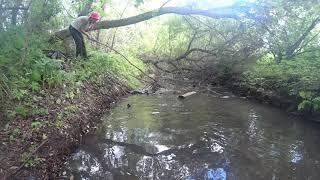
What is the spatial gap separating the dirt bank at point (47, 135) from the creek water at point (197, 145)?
0.31m

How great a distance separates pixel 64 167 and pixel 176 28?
37.8 ft

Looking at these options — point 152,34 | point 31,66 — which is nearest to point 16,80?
point 31,66

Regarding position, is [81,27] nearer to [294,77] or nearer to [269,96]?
[269,96]

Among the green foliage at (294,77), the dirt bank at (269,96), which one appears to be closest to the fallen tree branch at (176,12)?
the green foliage at (294,77)

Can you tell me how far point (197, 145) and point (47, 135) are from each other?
319 cm

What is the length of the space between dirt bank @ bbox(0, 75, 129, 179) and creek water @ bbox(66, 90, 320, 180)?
305 mm

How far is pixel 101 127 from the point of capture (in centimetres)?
910

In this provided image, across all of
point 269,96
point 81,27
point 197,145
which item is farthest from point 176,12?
point 197,145

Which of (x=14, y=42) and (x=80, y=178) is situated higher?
(x=14, y=42)

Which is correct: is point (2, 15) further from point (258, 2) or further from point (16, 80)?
point (258, 2)

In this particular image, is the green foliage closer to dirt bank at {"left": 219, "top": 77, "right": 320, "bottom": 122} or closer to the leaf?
dirt bank at {"left": 219, "top": 77, "right": 320, "bottom": 122}

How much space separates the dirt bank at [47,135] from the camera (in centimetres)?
589

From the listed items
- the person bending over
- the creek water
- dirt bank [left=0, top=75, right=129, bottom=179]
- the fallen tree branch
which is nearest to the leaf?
dirt bank [left=0, top=75, right=129, bottom=179]

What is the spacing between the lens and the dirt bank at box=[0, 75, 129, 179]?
19.3ft
